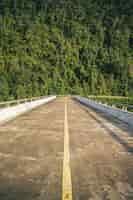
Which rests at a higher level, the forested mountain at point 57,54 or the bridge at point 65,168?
the forested mountain at point 57,54

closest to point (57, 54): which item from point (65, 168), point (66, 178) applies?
point (65, 168)

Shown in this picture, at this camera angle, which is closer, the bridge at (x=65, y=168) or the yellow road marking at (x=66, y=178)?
the yellow road marking at (x=66, y=178)

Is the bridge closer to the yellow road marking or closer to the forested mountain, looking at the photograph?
the yellow road marking

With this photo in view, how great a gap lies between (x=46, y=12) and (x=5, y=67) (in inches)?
4698

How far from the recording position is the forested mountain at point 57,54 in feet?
324

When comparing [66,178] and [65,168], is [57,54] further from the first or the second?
[66,178]

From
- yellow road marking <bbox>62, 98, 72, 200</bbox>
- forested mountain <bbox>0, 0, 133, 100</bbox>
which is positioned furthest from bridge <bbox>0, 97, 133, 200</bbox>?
forested mountain <bbox>0, 0, 133, 100</bbox>

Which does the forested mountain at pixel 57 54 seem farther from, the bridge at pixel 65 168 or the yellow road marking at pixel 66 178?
the yellow road marking at pixel 66 178

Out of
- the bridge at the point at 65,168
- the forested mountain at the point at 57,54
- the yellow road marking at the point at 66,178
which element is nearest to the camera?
the yellow road marking at the point at 66,178

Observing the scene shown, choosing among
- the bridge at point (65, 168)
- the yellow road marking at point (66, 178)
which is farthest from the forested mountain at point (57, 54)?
the yellow road marking at point (66, 178)

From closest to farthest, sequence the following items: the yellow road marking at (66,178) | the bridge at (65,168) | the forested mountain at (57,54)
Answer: the yellow road marking at (66,178), the bridge at (65,168), the forested mountain at (57,54)

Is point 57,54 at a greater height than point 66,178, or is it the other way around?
point 57,54

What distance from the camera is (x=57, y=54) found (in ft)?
470

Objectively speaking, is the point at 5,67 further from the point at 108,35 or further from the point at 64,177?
the point at 108,35
